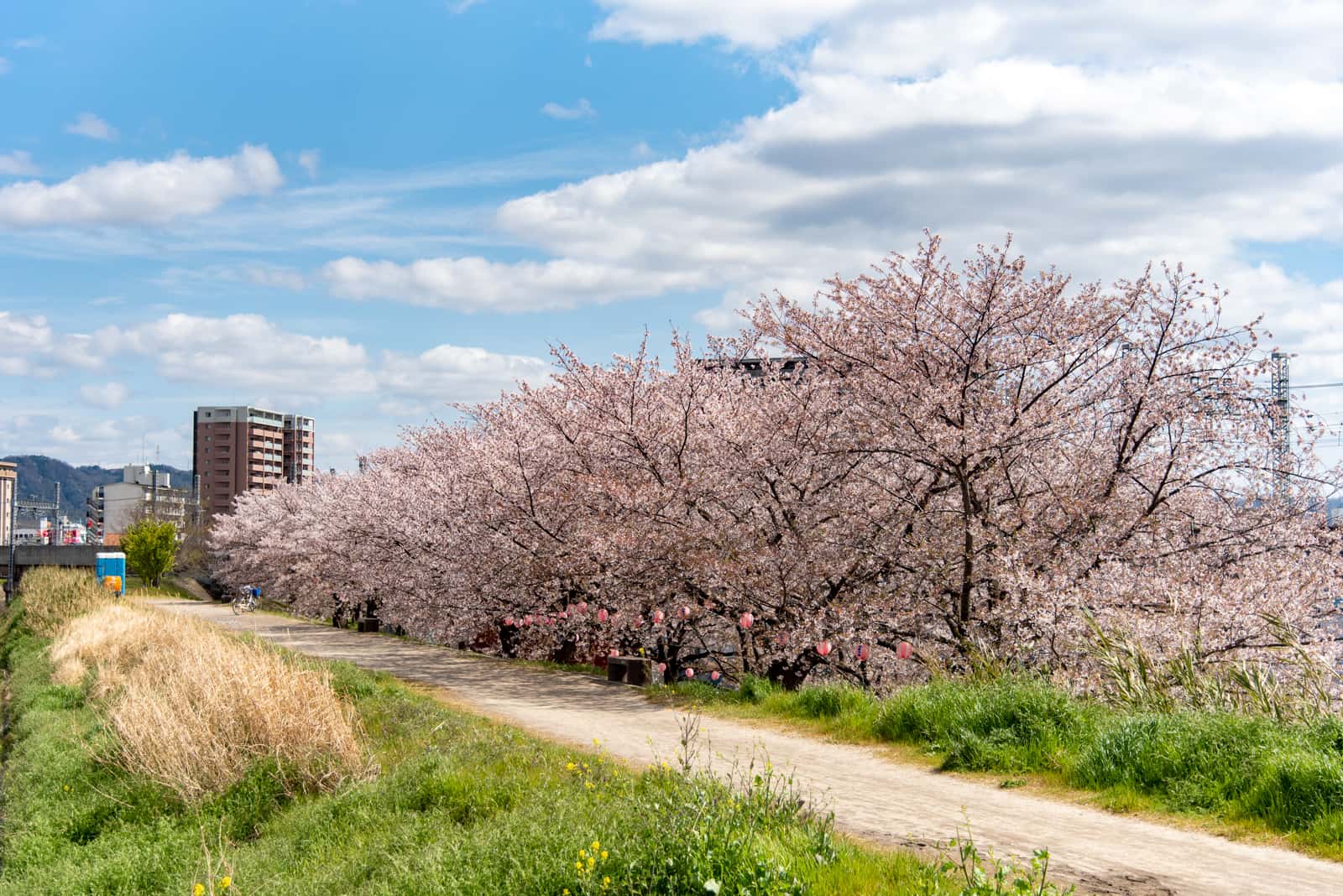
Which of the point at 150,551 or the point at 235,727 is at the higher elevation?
the point at 150,551

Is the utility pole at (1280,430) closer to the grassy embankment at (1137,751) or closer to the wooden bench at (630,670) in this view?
the grassy embankment at (1137,751)

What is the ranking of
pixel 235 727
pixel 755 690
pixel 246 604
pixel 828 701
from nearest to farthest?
pixel 828 701
pixel 235 727
pixel 755 690
pixel 246 604

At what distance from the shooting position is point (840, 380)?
16062 millimetres

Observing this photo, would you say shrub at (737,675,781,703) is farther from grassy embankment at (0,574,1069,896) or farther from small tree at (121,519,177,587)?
small tree at (121,519,177,587)

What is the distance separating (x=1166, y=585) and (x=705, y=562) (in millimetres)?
6522

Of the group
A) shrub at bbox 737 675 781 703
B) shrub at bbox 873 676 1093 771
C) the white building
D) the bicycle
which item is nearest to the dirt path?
shrub at bbox 873 676 1093 771

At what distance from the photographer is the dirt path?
5.90 metres

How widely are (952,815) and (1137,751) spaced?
1690 millimetres

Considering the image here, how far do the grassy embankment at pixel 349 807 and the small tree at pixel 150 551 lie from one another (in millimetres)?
42677

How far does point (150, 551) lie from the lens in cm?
5700

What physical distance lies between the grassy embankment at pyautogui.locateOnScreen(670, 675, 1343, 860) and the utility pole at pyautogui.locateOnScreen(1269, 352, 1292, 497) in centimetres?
675

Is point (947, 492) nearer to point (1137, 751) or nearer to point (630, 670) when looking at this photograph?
point (630, 670)

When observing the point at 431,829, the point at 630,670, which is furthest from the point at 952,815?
the point at 630,670

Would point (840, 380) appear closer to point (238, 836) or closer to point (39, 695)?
point (238, 836)
